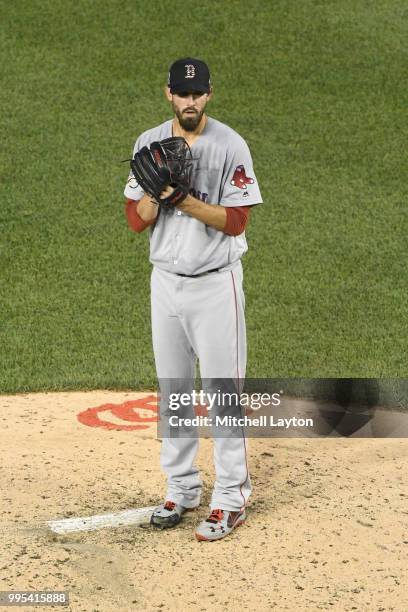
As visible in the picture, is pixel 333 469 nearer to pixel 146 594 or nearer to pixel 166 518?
pixel 166 518

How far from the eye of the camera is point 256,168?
12.6 m

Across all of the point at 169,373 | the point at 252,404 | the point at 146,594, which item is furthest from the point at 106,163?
the point at 146,594

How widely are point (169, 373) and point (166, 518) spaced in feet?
2.38

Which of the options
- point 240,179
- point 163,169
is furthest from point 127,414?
point 163,169

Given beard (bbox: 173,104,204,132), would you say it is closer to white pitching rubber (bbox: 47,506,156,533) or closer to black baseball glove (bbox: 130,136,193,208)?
black baseball glove (bbox: 130,136,193,208)

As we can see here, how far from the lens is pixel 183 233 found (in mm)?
6051

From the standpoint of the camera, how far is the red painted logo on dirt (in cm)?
788

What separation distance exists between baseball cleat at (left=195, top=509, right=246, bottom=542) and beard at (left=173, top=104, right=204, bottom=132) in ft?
6.15

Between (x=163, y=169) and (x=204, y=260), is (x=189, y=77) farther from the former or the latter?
(x=204, y=260)

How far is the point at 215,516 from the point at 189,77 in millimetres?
2125

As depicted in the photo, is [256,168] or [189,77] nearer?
[189,77]

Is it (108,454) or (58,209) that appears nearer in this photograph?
(108,454)

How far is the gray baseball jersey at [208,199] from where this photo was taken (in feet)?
19.8

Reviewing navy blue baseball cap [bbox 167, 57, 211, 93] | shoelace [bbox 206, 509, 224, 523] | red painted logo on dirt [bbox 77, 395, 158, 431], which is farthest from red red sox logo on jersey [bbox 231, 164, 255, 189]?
red painted logo on dirt [bbox 77, 395, 158, 431]
